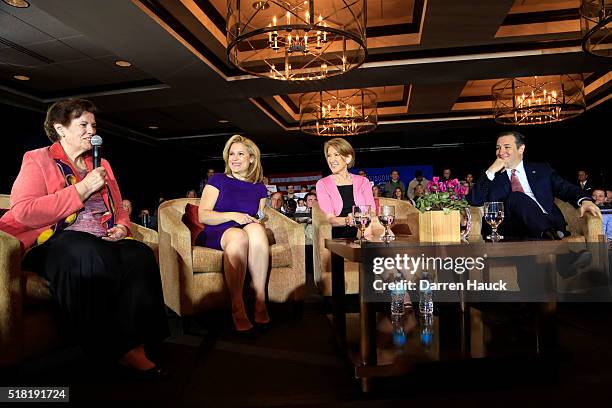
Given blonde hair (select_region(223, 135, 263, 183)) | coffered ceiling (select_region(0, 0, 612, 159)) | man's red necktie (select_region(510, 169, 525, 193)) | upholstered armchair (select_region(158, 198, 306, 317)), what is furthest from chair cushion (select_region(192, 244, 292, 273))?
coffered ceiling (select_region(0, 0, 612, 159))

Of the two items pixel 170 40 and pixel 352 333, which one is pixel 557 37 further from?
pixel 352 333

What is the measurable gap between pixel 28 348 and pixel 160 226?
119cm

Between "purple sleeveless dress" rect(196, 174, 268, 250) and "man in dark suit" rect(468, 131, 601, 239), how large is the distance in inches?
56.0

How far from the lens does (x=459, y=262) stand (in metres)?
2.07

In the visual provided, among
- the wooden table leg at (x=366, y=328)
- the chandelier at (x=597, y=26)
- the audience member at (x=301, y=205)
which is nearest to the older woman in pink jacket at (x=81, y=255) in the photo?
the wooden table leg at (x=366, y=328)

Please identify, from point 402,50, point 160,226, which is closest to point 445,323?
point 160,226

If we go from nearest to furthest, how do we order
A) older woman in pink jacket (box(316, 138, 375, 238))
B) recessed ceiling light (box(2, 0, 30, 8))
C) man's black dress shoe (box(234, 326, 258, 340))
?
1. man's black dress shoe (box(234, 326, 258, 340))
2. older woman in pink jacket (box(316, 138, 375, 238))
3. recessed ceiling light (box(2, 0, 30, 8))

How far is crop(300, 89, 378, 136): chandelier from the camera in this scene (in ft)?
22.1

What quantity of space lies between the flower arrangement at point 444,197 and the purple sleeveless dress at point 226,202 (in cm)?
118

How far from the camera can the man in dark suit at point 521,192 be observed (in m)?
2.82

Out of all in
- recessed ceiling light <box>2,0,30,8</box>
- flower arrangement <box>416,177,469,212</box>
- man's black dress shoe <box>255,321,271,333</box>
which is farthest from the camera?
recessed ceiling light <box>2,0,30,8</box>

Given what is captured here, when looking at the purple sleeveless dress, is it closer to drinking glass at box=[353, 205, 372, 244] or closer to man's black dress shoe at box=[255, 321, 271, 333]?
man's black dress shoe at box=[255, 321, 271, 333]

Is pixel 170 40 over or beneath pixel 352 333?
over

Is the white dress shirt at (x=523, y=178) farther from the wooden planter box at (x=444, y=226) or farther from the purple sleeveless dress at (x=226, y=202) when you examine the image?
the purple sleeveless dress at (x=226, y=202)
